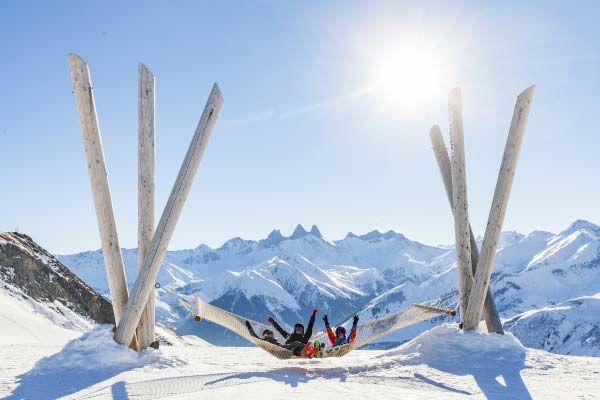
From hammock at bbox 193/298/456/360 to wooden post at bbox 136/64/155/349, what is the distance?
111 centimetres

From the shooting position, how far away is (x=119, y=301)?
11.2m

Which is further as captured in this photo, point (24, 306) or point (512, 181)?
point (24, 306)

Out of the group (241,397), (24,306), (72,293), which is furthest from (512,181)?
(72,293)

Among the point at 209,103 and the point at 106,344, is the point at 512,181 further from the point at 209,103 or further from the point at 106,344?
the point at 106,344

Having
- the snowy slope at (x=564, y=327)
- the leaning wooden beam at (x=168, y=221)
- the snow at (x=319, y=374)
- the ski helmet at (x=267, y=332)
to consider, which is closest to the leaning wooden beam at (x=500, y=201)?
the snow at (x=319, y=374)

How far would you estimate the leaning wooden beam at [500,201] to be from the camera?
1222 cm

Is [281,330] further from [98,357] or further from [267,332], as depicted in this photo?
[98,357]

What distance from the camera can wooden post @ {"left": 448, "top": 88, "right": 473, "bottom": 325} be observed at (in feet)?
42.4

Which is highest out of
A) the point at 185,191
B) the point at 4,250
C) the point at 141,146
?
the point at 4,250

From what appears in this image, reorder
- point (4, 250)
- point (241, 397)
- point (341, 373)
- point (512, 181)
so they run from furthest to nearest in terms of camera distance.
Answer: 1. point (4, 250)
2. point (512, 181)
3. point (341, 373)
4. point (241, 397)

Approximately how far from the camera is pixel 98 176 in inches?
436

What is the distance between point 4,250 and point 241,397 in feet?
204

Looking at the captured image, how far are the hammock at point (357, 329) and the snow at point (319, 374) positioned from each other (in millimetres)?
405

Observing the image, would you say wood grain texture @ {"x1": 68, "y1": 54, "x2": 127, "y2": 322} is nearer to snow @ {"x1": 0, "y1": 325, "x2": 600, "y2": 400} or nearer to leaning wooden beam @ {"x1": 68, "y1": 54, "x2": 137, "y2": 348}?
leaning wooden beam @ {"x1": 68, "y1": 54, "x2": 137, "y2": 348}
